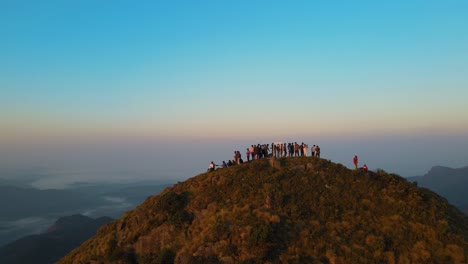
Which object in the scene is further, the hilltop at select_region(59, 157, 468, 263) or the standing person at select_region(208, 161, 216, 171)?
the standing person at select_region(208, 161, 216, 171)

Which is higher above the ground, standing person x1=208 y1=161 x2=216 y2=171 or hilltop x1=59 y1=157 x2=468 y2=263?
standing person x1=208 y1=161 x2=216 y2=171

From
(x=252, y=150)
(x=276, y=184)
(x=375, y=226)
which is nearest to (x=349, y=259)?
(x=375, y=226)

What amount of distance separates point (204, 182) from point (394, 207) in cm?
2200

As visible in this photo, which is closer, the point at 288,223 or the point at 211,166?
the point at 288,223

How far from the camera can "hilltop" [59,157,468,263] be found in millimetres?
27266

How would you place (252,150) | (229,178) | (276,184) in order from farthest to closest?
(252,150) < (229,178) < (276,184)

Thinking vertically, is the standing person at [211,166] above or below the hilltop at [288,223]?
above

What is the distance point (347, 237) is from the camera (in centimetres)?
2855

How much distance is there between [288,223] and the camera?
30.5 metres

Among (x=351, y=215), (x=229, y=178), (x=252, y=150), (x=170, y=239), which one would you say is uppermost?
(x=252, y=150)

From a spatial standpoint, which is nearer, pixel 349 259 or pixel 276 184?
pixel 349 259

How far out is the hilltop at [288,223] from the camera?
27266 mm

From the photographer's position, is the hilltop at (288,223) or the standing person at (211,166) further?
the standing person at (211,166)

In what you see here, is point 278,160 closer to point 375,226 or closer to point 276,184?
point 276,184
